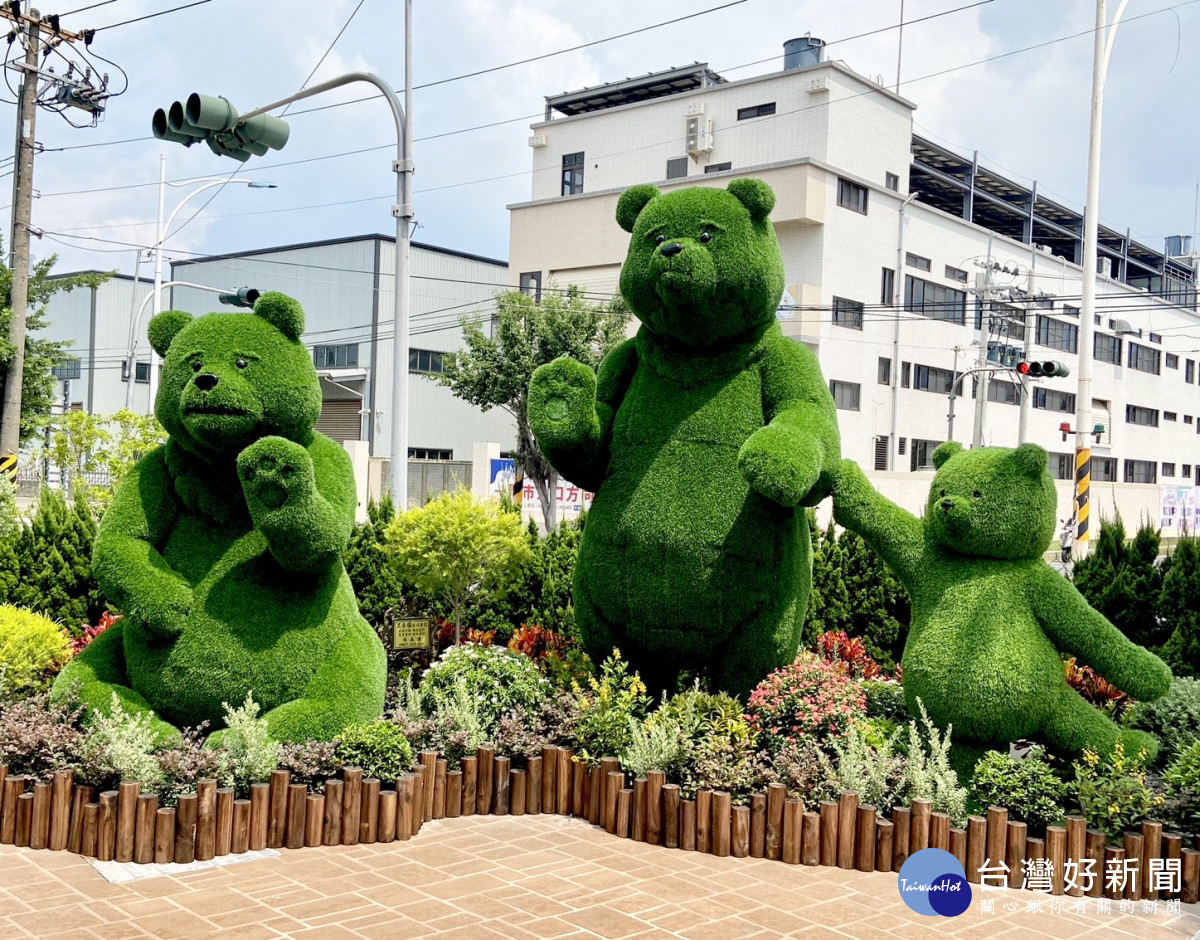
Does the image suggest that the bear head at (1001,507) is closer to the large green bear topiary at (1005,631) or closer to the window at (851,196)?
the large green bear topiary at (1005,631)

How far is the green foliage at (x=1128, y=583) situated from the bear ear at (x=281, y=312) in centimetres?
602

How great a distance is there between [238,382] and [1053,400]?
38.6 metres

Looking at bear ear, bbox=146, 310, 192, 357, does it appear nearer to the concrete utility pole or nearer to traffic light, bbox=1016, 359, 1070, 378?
the concrete utility pole

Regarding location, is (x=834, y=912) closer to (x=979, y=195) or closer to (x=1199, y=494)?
(x=1199, y=494)

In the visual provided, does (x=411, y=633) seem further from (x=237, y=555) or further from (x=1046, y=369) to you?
(x=1046, y=369)

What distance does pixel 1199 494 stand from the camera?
3017 cm

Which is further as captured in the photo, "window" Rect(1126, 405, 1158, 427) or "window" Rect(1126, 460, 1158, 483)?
"window" Rect(1126, 460, 1158, 483)

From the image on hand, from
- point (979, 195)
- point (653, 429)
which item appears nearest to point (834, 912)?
point (653, 429)

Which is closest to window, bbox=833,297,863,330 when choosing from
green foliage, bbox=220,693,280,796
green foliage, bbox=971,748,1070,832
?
green foliage, bbox=971,748,1070,832

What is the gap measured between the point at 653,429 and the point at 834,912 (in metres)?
2.90

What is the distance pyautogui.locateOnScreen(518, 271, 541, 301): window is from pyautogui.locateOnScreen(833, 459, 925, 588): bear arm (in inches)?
1079

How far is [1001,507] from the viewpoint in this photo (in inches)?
225

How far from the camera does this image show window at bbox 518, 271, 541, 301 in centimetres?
3319

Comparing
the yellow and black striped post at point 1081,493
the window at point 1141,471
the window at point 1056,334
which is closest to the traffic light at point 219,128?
the yellow and black striped post at point 1081,493
